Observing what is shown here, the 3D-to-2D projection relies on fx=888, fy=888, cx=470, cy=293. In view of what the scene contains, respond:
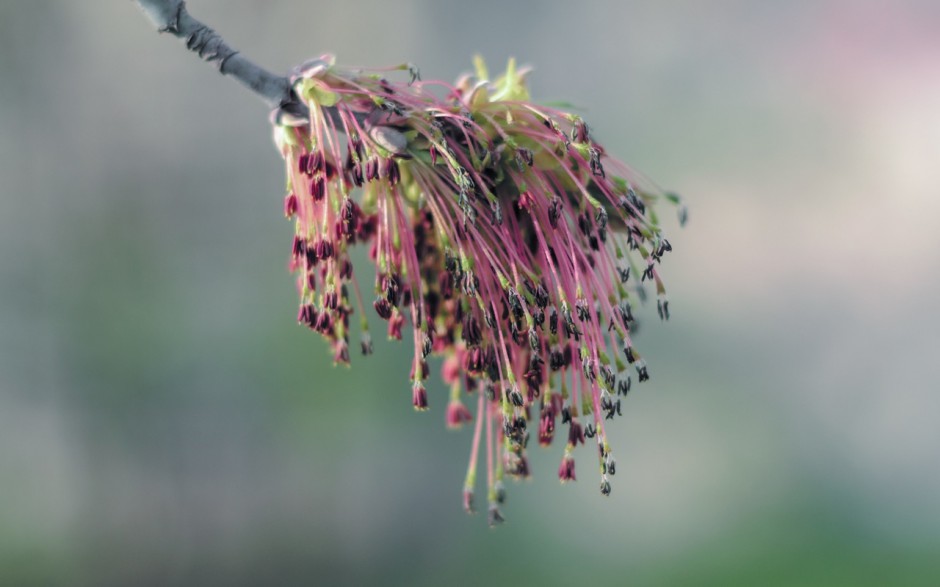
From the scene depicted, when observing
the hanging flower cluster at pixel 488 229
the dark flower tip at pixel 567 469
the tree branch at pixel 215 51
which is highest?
the tree branch at pixel 215 51

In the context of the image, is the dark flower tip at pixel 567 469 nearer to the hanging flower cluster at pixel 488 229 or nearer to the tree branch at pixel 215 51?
the hanging flower cluster at pixel 488 229

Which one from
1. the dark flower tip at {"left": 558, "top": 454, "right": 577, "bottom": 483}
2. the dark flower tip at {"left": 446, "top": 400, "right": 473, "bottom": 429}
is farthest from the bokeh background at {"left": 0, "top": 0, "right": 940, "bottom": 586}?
the dark flower tip at {"left": 558, "top": 454, "right": 577, "bottom": 483}

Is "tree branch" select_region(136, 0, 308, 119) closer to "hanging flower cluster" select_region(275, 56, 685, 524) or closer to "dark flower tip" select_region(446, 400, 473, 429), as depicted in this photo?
"hanging flower cluster" select_region(275, 56, 685, 524)

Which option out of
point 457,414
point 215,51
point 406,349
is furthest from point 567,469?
point 406,349

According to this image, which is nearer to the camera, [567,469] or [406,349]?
[567,469]

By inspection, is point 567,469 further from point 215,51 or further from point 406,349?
point 406,349

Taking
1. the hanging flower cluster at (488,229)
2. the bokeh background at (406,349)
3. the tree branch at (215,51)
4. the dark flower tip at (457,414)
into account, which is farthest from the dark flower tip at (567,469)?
the bokeh background at (406,349)
